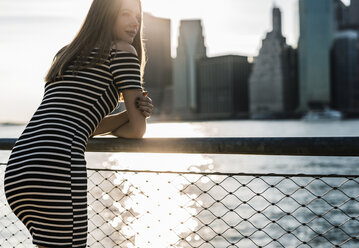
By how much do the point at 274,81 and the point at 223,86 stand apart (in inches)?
648

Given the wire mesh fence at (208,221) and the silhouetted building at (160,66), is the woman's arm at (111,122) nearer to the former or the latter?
the wire mesh fence at (208,221)

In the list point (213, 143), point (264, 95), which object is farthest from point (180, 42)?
point (213, 143)

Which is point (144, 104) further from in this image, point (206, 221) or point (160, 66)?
point (160, 66)

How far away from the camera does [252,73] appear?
142 metres

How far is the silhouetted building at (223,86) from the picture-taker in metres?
134

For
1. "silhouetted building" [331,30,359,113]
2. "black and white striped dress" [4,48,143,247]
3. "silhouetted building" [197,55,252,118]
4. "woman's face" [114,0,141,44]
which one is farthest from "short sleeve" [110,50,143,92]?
"silhouetted building" [331,30,359,113]

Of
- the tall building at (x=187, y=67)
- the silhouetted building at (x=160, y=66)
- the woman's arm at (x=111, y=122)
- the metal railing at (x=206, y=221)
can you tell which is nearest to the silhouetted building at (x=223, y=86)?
the tall building at (x=187, y=67)

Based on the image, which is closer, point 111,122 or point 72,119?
point 72,119

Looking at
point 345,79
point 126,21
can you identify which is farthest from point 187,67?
point 126,21

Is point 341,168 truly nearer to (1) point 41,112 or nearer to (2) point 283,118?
(1) point 41,112

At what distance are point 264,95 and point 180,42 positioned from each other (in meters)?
37.3

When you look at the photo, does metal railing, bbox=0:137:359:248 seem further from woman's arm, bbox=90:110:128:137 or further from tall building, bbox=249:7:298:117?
tall building, bbox=249:7:298:117

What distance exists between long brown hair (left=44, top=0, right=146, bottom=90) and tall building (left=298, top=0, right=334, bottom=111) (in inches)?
5248

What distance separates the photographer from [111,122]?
2.27 m
